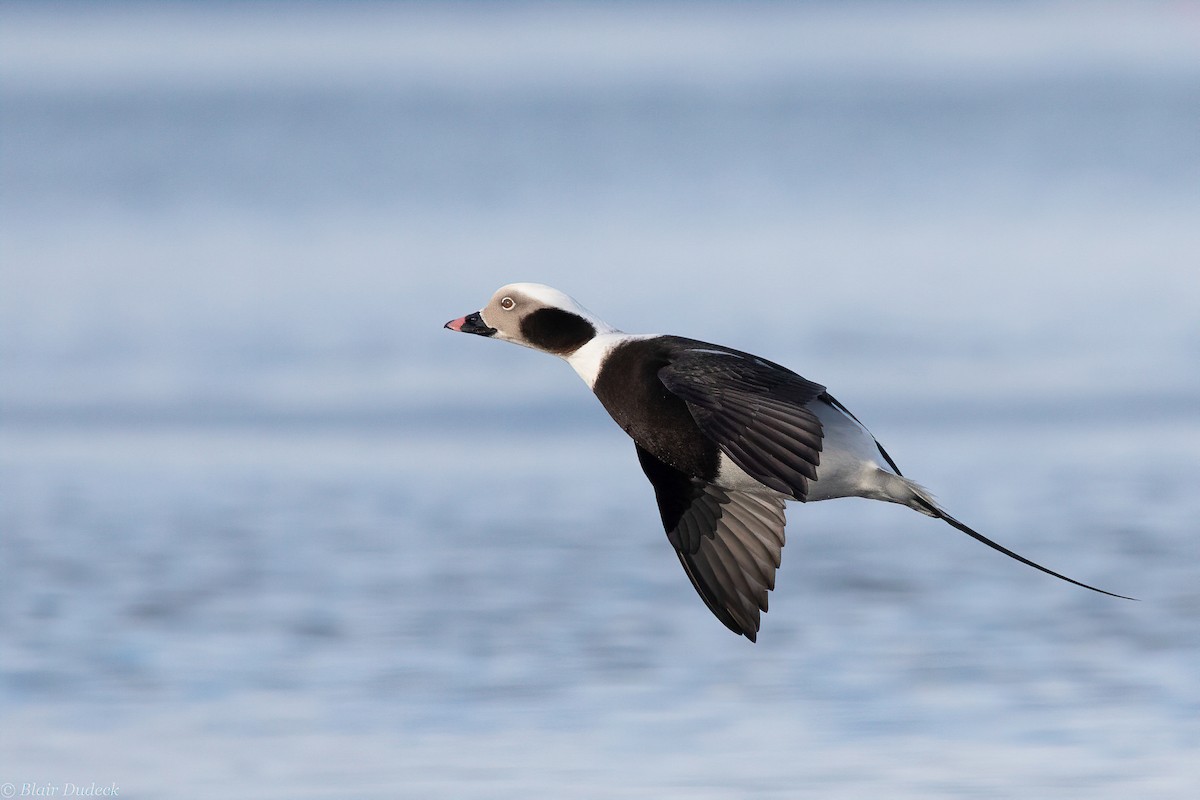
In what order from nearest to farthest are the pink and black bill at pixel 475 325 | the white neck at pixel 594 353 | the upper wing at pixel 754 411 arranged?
the upper wing at pixel 754 411 → the white neck at pixel 594 353 → the pink and black bill at pixel 475 325

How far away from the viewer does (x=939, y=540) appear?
11266mm

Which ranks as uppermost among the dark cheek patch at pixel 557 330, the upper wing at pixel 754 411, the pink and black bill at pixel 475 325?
the pink and black bill at pixel 475 325

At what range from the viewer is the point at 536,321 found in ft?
22.9

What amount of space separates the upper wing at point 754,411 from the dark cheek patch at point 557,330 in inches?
18.5

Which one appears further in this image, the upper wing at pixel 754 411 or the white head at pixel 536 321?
the white head at pixel 536 321

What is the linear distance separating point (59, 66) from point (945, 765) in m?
40.5

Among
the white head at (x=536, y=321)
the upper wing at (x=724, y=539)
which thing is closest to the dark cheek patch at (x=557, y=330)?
the white head at (x=536, y=321)

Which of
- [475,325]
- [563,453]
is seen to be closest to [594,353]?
[475,325]

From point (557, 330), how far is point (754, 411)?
999 millimetres

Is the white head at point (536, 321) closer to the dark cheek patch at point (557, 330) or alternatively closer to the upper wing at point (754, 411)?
the dark cheek patch at point (557, 330)

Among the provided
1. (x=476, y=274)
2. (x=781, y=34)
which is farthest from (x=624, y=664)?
(x=781, y=34)

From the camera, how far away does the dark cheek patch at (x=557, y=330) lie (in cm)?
691

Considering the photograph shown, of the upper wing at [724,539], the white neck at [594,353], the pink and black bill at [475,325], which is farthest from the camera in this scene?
the pink and black bill at [475,325]

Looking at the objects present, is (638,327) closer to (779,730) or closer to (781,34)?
(779,730)
